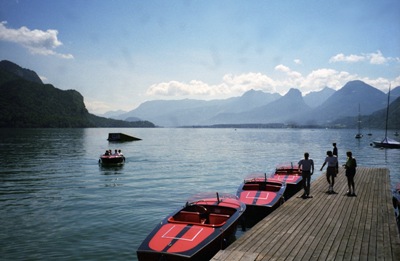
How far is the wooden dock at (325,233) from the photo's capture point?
32.3 feet

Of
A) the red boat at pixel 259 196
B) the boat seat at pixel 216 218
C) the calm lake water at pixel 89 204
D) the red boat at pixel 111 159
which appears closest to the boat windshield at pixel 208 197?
the boat seat at pixel 216 218

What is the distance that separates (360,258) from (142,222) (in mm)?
12899

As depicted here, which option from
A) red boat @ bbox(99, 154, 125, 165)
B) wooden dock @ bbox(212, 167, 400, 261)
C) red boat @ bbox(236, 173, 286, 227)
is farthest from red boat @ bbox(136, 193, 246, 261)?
red boat @ bbox(99, 154, 125, 165)

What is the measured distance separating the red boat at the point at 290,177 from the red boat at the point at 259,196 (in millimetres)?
3070

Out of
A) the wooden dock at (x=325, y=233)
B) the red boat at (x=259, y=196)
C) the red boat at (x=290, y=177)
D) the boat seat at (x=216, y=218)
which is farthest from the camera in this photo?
the red boat at (x=290, y=177)

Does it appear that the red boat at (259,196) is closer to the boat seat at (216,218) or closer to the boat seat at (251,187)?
the boat seat at (251,187)

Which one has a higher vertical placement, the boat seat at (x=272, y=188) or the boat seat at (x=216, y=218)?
the boat seat at (x=272, y=188)

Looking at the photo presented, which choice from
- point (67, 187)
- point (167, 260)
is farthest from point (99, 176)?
point (167, 260)

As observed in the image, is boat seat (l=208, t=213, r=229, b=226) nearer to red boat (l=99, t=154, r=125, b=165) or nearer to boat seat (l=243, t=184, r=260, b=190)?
boat seat (l=243, t=184, r=260, b=190)

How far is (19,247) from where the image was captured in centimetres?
1492

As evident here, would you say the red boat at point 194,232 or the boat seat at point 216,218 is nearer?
the red boat at point 194,232

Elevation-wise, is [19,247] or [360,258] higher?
[360,258]

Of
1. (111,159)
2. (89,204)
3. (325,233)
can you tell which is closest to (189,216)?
(325,233)

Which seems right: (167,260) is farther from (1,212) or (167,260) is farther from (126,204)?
(1,212)
